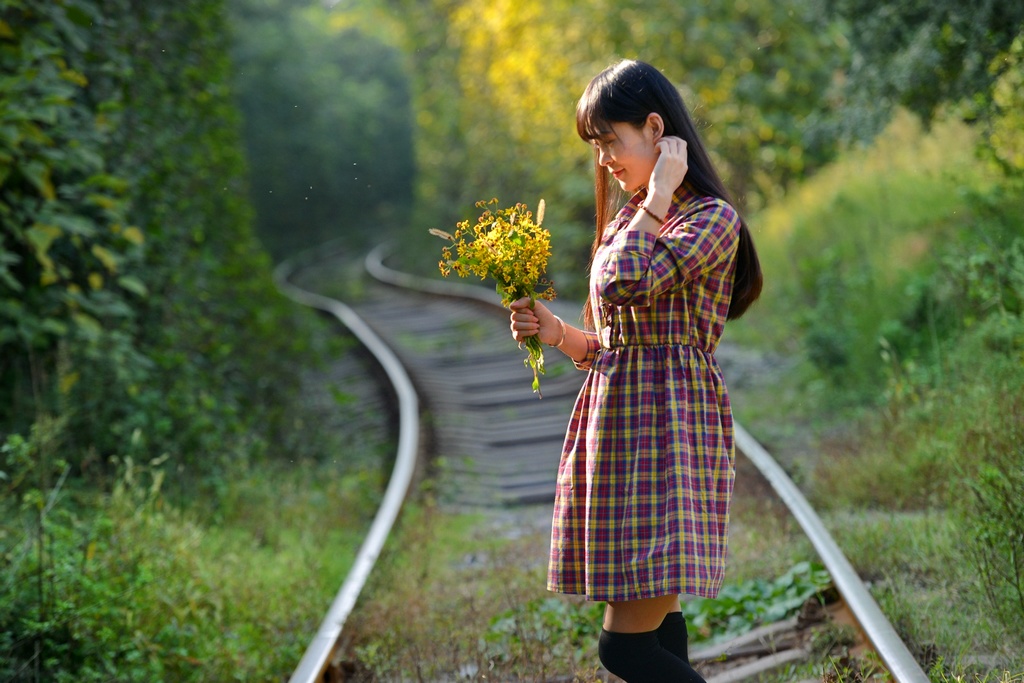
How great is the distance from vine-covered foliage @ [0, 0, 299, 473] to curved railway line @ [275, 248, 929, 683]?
1.31 meters

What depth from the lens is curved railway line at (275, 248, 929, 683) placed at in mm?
3689

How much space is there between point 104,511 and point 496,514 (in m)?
2.11

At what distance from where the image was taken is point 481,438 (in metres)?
7.82

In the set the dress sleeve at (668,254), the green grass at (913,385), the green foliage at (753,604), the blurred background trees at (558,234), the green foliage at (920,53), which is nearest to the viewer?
the dress sleeve at (668,254)

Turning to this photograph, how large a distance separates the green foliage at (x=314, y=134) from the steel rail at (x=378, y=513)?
1729 centimetres

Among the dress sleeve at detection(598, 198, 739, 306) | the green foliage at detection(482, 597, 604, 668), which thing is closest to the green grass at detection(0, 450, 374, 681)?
the green foliage at detection(482, 597, 604, 668)

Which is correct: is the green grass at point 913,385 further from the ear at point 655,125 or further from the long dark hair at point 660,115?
the ear at point 655,125

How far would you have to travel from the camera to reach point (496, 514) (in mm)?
6062

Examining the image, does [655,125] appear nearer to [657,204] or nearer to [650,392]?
[657,204]

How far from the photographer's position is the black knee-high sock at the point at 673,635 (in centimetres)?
264

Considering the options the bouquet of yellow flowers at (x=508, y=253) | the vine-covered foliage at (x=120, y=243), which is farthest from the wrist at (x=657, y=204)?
the vine-covered foliage at (x=120, y=243)

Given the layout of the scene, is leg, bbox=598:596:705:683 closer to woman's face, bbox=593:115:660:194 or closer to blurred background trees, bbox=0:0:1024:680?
woman's face, bbox=593:115:660:194

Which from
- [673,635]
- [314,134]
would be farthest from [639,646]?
[314,134]

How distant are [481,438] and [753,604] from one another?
153 inches
